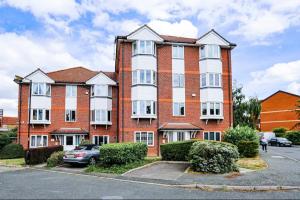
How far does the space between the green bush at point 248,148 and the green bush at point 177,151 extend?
6.11 m

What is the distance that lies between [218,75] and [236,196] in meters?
24.0

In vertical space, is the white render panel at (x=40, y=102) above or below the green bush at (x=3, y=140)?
above

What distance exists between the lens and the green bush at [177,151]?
22.3 metres

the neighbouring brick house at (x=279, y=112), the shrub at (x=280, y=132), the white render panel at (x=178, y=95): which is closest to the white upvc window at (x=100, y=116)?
the white render panel at (x=178, y=95)

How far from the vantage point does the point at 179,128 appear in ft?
109

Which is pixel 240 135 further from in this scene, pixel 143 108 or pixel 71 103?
pixel 71 103

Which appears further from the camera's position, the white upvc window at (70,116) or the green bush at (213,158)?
the white upvc window at (70,116)

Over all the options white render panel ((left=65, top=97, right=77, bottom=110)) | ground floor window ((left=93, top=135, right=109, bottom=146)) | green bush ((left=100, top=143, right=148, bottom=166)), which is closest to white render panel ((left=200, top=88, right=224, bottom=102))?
ground floor window ((left=93, top=135, right=109, bottom=146))

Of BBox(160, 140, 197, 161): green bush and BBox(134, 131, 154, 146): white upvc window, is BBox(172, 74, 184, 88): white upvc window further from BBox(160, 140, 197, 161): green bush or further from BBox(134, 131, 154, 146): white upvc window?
BBox(160, 140, 197, 161): green bush

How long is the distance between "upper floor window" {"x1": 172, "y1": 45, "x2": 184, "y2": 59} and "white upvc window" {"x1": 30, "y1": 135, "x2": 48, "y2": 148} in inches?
638

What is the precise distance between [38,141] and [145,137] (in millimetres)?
11727

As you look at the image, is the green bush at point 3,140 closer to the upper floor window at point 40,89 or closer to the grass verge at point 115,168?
the upper floor window at point 40,89

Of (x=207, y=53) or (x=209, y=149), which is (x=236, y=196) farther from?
(x=207, y=53)

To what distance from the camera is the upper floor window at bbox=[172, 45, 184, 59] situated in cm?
3503
